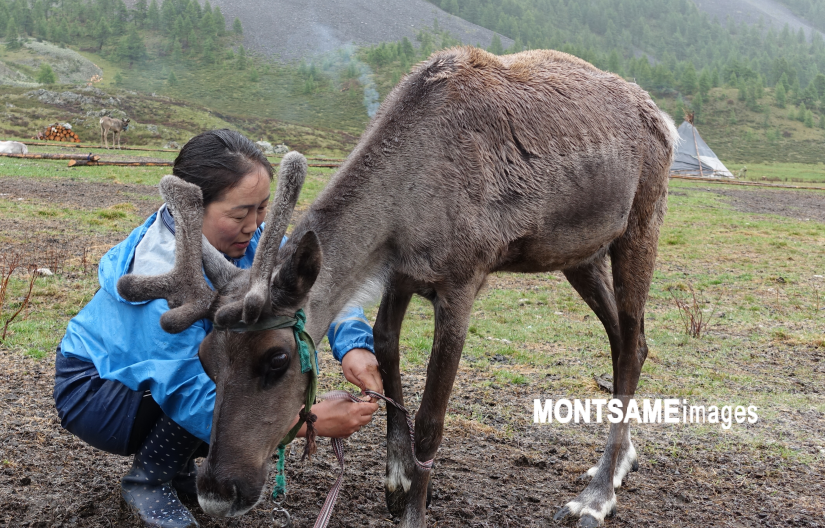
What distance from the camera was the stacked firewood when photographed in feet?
142

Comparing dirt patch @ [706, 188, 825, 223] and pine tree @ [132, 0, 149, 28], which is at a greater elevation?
dirt patch @ [706, 188, 825, 223]

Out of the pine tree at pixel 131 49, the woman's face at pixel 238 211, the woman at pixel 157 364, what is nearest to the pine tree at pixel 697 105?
the pine tree at pixel 131 49

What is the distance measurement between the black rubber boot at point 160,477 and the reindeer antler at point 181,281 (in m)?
0.72

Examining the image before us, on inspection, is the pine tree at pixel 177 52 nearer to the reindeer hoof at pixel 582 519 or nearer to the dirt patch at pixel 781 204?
the dirt patch at pixel 781 204

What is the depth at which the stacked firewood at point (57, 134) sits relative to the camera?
4334 centimetres

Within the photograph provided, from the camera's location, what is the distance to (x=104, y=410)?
3.38 m

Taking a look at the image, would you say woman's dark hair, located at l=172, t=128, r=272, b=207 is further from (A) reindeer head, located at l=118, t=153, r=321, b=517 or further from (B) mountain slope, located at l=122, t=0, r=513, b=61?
(B) mountain slope, located at l=122, t=0, r=513, b=61

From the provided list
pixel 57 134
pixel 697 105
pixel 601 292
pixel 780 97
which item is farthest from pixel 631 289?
pixel 780 97

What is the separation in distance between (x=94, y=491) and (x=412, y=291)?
214 cm

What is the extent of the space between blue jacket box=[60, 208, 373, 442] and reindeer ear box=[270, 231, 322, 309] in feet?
1.65

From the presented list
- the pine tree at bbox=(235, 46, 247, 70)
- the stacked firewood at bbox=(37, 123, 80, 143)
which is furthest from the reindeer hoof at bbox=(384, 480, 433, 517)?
the pine tree at bbox=(235, 46, 247, 70)

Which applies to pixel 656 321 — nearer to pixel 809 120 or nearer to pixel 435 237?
pixel 435 237

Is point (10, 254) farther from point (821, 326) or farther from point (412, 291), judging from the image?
point (821, 326)

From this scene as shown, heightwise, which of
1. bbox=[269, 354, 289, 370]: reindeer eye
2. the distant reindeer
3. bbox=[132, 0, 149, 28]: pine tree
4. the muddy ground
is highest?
bbox=[269, 354, 289, 370]: reindeer eye
